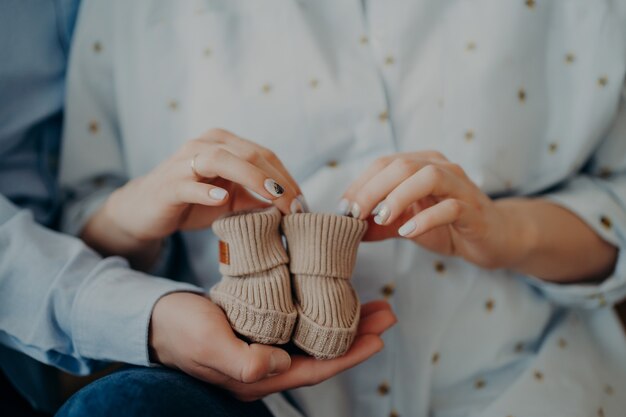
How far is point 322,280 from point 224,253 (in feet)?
0.35

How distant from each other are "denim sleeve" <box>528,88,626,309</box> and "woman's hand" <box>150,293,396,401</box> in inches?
13.4

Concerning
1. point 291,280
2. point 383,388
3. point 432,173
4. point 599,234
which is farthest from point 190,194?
point 599,234

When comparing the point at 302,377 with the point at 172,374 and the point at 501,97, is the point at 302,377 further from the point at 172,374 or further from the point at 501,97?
the point at 501,97

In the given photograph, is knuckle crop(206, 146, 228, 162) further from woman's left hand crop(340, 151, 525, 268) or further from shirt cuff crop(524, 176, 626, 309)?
shirt cuff crop(524, 176, 626, 309)

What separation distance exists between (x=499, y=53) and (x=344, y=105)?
23 cm

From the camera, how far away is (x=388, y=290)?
71 cm

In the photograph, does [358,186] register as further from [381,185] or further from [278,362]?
[278,362]

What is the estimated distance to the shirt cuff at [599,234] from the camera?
757 millimetres


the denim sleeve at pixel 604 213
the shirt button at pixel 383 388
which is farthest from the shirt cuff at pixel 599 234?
the shirt button at pixel 383 388

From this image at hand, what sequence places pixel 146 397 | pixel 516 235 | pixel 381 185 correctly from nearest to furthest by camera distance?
pixel 146 397
pixel 381 185
pixel 516 235

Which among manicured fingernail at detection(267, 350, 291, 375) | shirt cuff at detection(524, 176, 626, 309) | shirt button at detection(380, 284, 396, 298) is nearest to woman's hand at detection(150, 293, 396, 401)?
manicured fingernail at detection(267, 350, 291, 375)

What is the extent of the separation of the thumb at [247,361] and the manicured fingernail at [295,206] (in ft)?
0.48

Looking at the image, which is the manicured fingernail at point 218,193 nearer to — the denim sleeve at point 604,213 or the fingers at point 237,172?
the fingers at point 237,172

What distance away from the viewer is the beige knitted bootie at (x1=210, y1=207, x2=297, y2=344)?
→ 0.49 meters
